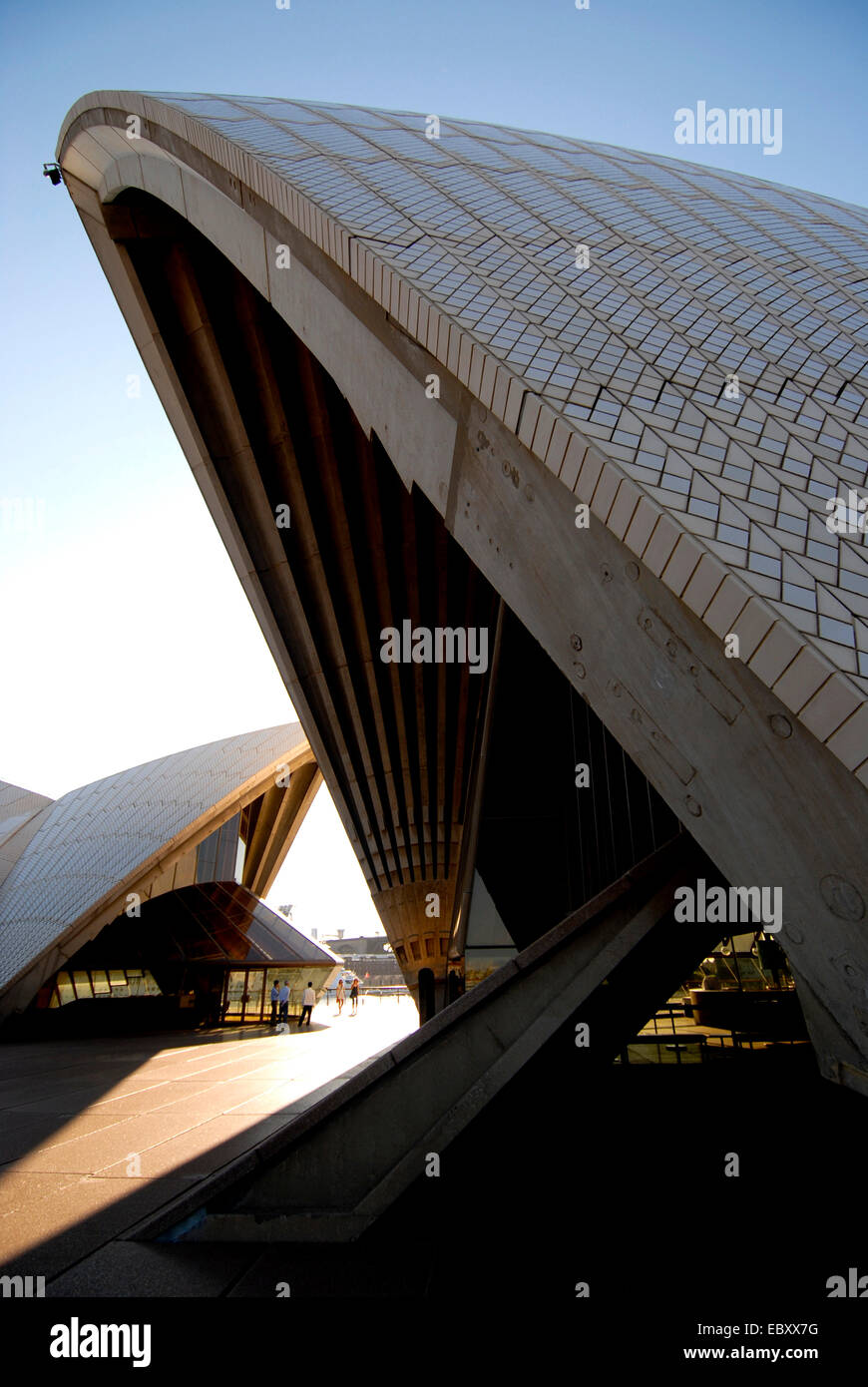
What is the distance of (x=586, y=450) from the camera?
3.10 metres

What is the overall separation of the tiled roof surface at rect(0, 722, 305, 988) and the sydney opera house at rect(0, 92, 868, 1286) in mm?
10837

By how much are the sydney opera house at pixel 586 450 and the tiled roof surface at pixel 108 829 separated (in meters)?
10.8

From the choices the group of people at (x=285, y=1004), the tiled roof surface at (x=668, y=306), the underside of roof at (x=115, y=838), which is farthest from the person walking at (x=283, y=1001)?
the tiled roof surface at (x=668, y=306)

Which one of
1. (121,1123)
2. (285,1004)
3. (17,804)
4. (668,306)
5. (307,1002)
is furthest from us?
(17,804)

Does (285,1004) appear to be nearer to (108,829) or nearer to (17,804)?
(108,829)

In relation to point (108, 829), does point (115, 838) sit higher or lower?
lower

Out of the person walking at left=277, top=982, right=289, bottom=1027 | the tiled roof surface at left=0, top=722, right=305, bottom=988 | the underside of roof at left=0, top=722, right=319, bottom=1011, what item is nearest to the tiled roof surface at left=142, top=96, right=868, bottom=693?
the underside of roof at left=0, top=722, right=319, bottom=1011

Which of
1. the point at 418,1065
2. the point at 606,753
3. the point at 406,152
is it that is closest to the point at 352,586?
the point at 606,753

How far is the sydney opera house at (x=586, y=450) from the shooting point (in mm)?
2740

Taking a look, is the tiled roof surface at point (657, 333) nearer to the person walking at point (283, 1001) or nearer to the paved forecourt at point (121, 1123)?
the paved forecourt at point (121, 1123)

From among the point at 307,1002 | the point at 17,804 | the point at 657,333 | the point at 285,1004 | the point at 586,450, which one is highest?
the point at 657,333

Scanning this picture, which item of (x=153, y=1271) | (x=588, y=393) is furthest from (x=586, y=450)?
(x=153, y=1271)

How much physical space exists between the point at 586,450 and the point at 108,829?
18.9 m

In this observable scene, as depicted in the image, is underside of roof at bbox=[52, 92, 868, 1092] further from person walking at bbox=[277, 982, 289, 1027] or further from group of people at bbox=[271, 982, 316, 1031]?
person walking at bbox=[277, 982, 289, 1027]
